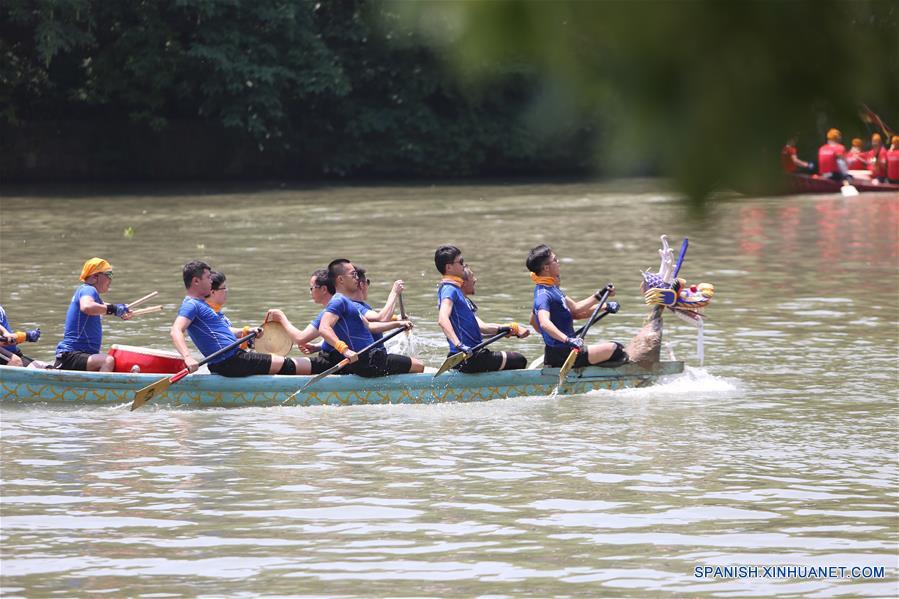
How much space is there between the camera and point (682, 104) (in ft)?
8.80

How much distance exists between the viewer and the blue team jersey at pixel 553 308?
13.3m

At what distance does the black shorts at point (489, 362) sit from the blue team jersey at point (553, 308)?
36 centimetres

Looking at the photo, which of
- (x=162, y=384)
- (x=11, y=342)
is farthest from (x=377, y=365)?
(x=11, y=342)

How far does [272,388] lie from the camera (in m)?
12.9

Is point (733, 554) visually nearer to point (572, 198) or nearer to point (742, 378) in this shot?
point (742, 378)

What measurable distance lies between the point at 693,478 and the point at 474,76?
25.6 ft

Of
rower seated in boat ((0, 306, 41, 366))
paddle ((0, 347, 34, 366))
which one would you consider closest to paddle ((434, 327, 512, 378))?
rower seated in boat ((0, 306, 41, 366))

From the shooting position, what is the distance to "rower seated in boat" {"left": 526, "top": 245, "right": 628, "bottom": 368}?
13.2 metres

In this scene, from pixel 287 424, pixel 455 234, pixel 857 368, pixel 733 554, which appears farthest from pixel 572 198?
pixel 733 554

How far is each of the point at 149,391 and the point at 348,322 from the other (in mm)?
1771

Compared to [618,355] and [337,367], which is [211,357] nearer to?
[337,367]

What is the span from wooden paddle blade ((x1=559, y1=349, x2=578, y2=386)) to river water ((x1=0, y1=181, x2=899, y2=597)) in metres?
0.25

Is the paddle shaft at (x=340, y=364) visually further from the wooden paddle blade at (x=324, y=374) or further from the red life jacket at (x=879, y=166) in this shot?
the red life jacket at (x=879, y=166)

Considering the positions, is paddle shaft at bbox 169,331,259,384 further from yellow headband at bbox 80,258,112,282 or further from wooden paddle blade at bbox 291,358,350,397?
yellow headband at bbox 80,258,112,282
